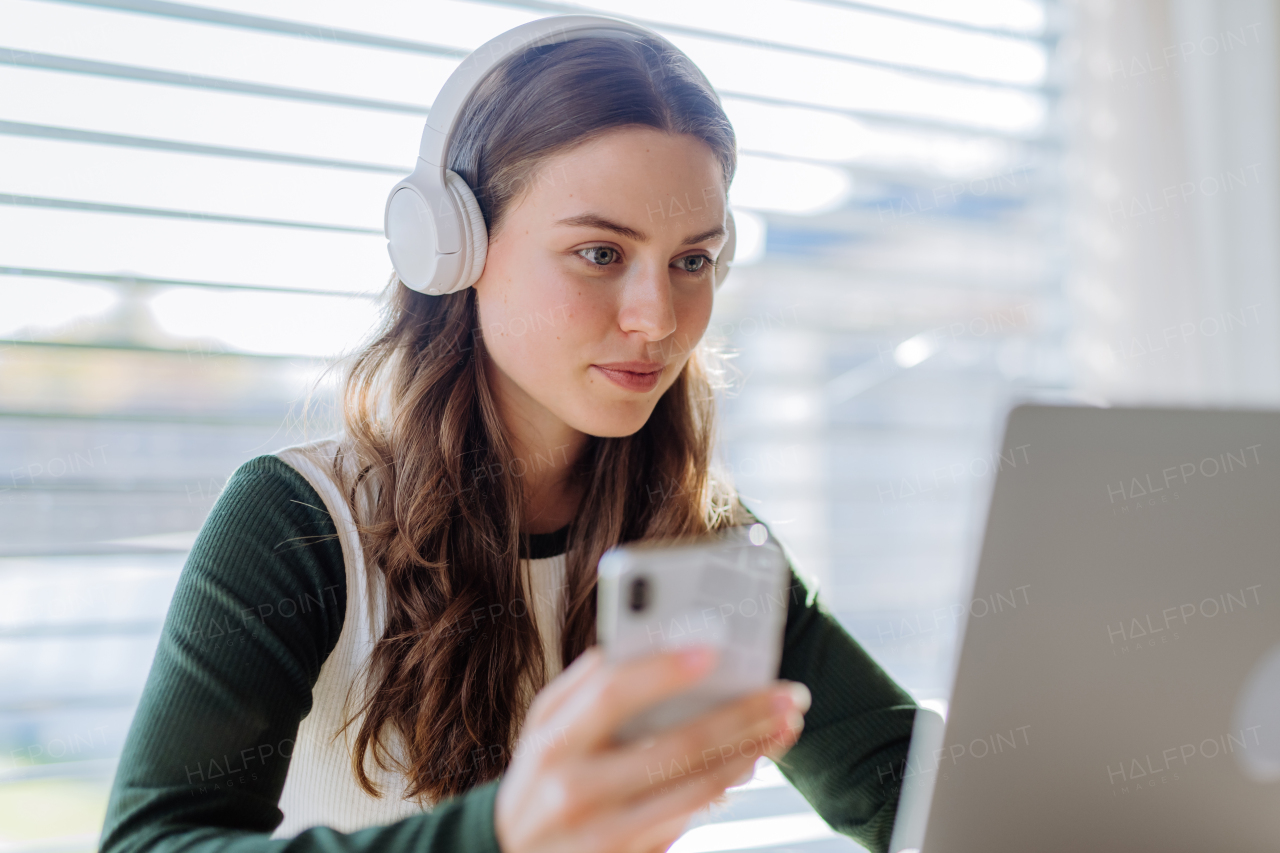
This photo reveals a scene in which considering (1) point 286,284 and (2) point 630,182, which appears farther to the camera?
(1) point 286,284

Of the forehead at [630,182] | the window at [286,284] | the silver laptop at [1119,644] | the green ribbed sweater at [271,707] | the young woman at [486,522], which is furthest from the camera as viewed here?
the window at [286,284]

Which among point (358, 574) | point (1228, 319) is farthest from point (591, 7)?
point (1228, 319)

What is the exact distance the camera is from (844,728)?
1.02 meters

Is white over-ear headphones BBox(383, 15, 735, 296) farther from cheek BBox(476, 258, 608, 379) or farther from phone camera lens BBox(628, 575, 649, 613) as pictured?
phone camera lens BBox(628, 575, 649, 613)

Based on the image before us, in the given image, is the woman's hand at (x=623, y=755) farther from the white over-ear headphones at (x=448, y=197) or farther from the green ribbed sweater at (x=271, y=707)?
the white over-ear headphones at (x=448, y=197)

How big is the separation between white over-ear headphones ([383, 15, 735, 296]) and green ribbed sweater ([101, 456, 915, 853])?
0.91 ft

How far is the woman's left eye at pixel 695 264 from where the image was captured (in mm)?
1031

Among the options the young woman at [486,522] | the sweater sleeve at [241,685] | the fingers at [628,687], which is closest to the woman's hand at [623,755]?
the fingers at [628,687]

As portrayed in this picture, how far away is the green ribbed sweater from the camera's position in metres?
0.65

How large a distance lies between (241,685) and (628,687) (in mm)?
535

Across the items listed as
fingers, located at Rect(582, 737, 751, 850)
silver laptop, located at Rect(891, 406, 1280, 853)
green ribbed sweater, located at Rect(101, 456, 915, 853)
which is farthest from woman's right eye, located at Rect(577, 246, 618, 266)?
fingers, located at Rect(582, 737, 751, 850)

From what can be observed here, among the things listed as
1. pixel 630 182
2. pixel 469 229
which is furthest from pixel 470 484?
pixel 630 182

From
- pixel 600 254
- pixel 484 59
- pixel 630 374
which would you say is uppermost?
pixel 484 59

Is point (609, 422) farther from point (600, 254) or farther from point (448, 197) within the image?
point (448, 197)
